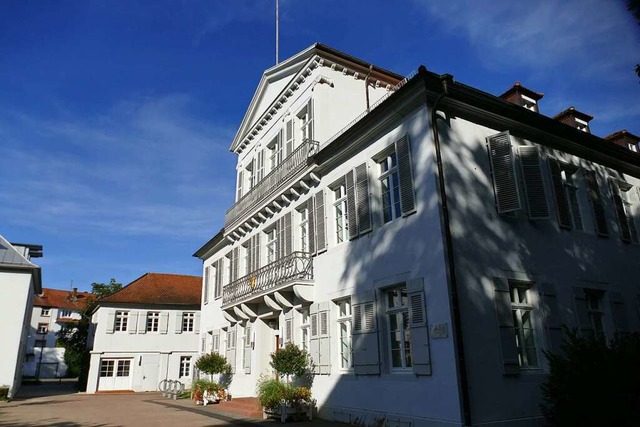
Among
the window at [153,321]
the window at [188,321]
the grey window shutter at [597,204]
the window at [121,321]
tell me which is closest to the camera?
the grey window shutter at [597,204]

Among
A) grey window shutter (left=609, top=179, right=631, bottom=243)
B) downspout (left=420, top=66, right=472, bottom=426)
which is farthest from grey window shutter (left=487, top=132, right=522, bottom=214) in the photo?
grey window shutter (left=609, top=179, right=631, bottom=243)

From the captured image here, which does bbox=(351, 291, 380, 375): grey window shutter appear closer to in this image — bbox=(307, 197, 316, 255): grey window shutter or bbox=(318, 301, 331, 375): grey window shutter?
bbox=(318, 301, 331, 375): grey window shutter

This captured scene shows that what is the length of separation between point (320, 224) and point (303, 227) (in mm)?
1710

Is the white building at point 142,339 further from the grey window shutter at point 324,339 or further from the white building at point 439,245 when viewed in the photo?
the grey window shutter at point 324,339

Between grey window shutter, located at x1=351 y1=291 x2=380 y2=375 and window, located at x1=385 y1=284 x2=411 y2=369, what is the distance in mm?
347

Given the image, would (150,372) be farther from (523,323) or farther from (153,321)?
(523,323)

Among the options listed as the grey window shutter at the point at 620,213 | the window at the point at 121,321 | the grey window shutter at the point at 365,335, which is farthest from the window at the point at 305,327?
the window at the point at 121,321

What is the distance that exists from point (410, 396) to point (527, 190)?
531 cm

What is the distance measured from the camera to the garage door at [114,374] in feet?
96.9

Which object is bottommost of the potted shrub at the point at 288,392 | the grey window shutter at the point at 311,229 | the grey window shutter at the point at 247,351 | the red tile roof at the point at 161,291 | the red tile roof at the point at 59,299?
the potted shrub at the point at 288,392

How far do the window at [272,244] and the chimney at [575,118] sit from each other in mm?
10380

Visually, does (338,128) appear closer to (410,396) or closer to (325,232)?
(325,232)

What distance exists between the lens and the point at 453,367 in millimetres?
8562

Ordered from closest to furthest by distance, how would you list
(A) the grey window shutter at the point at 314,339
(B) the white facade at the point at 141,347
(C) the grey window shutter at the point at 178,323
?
1. (A) the grey window shutter at the point at 314,339
2. (B) the white facade at the point at 141,347
3. (C) the grey window shutter at the point at 178,323
